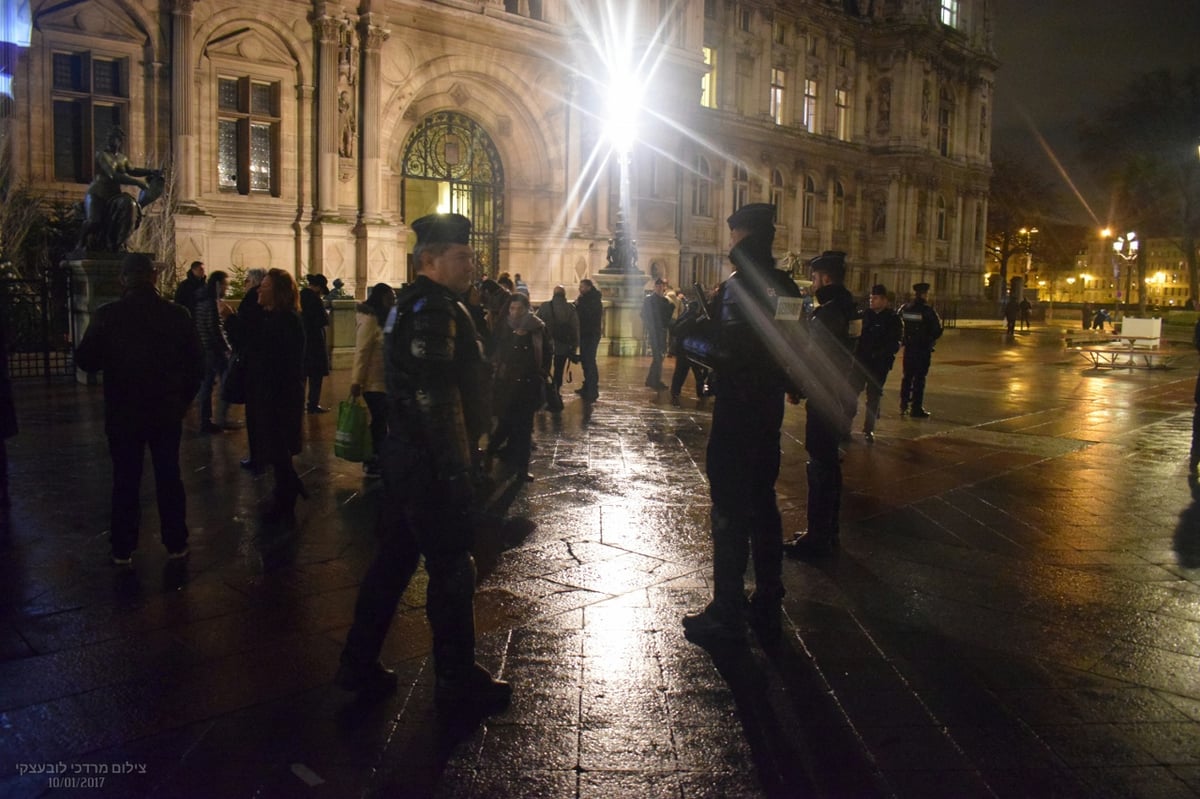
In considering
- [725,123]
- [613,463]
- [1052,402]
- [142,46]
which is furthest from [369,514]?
[725,123]

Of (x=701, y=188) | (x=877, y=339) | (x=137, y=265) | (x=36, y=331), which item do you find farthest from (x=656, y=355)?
(x=701, y=188)

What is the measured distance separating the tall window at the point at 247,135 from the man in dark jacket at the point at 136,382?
1596 centimetres

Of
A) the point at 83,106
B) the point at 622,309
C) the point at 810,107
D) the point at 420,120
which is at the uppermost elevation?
the point at 810,107

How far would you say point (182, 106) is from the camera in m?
19.1

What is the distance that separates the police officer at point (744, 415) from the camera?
15.1ft

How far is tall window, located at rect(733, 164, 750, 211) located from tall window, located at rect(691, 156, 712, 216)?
144 centimetres

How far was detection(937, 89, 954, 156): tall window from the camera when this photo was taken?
4672cm

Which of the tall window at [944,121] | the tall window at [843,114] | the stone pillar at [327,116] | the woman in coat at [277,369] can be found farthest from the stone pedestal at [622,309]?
the tall window at [944,121]

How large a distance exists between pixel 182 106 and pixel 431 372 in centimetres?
1820

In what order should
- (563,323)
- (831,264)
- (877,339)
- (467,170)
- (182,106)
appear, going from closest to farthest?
1. (831,264)
2. (877,339)
3. (563,323)
4. (182,106)
5. (467,170)

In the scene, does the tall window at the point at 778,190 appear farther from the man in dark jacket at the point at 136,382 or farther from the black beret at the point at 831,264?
the man in dark jacket at the point at 136,382

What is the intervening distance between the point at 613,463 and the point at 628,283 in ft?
→ 39.1

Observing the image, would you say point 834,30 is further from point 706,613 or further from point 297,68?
point 706,613

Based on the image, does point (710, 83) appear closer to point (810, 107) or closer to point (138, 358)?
point (810, 107)
